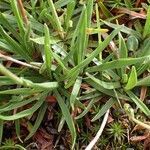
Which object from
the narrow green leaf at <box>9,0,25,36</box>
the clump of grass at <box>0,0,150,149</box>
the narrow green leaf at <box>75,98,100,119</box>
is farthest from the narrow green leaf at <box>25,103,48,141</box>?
the narrow green leaf at <box>9,0,25,36</box>

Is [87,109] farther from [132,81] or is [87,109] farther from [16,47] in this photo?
[16,47]

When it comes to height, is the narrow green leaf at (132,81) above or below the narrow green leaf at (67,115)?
above

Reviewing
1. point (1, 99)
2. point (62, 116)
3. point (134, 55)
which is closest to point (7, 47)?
point (1, 99)

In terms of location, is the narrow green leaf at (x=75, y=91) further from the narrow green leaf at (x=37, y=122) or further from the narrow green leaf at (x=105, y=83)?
the narrow green leaf at (x=37, y=122)

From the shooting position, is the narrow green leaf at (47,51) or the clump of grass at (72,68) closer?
the narrow green leaf at (47,51)

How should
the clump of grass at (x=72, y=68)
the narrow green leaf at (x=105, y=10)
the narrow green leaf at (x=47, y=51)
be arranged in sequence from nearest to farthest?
the narrow green leaf at (x=47, y=51)
the clump of grass at (x=72, y=68)
the narrow green leaf at (x=105, y=10)

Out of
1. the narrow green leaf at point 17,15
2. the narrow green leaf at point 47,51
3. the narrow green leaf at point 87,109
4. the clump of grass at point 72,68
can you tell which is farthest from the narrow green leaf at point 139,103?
the narrow green leaf at point 17,15

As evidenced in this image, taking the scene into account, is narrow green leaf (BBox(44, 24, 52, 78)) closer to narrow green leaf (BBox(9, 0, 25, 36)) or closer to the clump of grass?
the clump of grass

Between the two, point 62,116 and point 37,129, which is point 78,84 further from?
point 37,129
